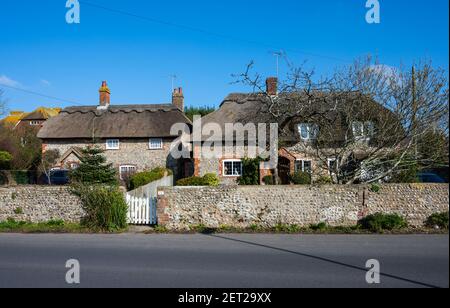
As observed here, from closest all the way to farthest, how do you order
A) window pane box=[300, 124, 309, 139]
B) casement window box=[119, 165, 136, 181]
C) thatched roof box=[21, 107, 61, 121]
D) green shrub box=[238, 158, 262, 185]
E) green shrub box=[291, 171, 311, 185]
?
1. window pane box=[300, 124, 309, 139]
2. green shrub box=[291, 171, 311, 185]
3. green shrub box=[238, 158, 262, 185]
4. casement window box=[119, 165, 136, 181]
5. thatched roof box=[21, 107, 61, 121]

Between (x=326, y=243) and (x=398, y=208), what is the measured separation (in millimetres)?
3890

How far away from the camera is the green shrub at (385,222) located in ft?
42.3

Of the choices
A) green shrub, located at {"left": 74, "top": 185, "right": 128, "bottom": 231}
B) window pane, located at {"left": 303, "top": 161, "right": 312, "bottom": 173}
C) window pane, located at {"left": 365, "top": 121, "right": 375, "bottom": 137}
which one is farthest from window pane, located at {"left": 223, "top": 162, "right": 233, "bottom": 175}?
green shrub, located at {"left": 74, "top": 185, "right": 128, "bottom": 231}

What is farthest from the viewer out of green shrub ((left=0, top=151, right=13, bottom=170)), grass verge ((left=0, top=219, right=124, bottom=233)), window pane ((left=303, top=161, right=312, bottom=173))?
green shrub ((left=0, top=151, right=13, bottom=170))

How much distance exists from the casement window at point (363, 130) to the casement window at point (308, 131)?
4.78ft

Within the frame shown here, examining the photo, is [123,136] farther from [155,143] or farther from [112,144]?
[155,143]

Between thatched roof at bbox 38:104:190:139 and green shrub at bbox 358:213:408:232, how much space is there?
67.6 ft

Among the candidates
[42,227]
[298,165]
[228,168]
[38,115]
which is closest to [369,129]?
[298,165]

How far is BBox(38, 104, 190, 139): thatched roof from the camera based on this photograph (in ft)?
103

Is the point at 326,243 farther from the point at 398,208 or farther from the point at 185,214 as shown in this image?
the point at 185,214

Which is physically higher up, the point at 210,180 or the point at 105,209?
the point at 210,180

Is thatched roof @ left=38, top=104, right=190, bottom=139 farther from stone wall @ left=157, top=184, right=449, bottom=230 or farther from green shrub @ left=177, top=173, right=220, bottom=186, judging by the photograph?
stone wall @ left=157, top=184, right=449, bottom=230

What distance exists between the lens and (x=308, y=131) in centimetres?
1598

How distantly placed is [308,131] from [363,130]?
6.97ft
